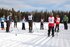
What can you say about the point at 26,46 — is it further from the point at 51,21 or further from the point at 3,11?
the point at 3,11

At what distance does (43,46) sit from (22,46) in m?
1.13

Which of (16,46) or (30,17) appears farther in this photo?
(30,17)

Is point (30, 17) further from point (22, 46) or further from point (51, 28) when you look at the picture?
point (22, 46)

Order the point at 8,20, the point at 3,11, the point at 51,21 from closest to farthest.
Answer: the point at 51,21 < the point at 8,20 < the point at 3,11

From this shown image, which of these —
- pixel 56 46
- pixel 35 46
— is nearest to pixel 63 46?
pixel 56 46

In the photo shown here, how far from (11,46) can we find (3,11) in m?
115

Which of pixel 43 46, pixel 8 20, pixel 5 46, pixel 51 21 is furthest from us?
pixel 8 20

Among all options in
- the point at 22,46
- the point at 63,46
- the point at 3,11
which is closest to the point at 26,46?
the point at 22,46

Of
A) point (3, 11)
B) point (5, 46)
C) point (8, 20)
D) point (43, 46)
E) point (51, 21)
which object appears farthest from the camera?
point (3, 11)

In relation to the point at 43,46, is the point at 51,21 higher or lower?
higher

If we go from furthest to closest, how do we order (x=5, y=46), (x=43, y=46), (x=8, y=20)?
(x=8, y=20) → (x=43, y=46) → (x=5, y=46)

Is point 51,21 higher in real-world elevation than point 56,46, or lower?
higher

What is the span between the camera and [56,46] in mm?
12164

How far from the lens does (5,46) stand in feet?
36.8
